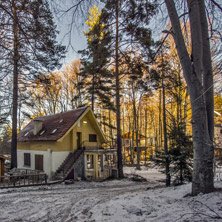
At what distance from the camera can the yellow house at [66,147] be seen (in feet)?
49.1

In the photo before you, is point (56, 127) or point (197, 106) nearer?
point (197, 106)

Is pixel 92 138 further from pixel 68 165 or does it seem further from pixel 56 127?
pixel 68 165

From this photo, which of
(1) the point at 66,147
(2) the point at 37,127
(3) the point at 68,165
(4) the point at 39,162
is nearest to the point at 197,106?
(3) the point at 68,165

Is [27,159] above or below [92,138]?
below

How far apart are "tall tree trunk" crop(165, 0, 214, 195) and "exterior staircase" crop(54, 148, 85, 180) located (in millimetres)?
11455

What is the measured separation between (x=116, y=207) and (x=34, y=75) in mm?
10788

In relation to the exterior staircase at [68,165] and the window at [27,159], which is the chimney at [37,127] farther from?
the exterior staircase at [68,165]

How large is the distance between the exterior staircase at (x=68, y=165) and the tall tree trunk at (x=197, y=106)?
1145cm

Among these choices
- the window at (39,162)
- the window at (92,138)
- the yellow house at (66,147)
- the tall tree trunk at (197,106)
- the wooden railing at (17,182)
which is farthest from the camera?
the window at (92,138)

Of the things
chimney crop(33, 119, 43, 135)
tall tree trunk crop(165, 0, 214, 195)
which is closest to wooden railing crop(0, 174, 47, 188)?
chimney crop(33, 119, 43, 135)

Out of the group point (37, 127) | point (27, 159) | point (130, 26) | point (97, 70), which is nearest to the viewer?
point (130, 26)

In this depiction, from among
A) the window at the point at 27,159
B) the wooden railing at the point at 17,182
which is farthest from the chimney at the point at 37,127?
the wooden railing at the point at 17,182

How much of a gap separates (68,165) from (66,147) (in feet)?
5.47

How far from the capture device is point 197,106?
462cm
